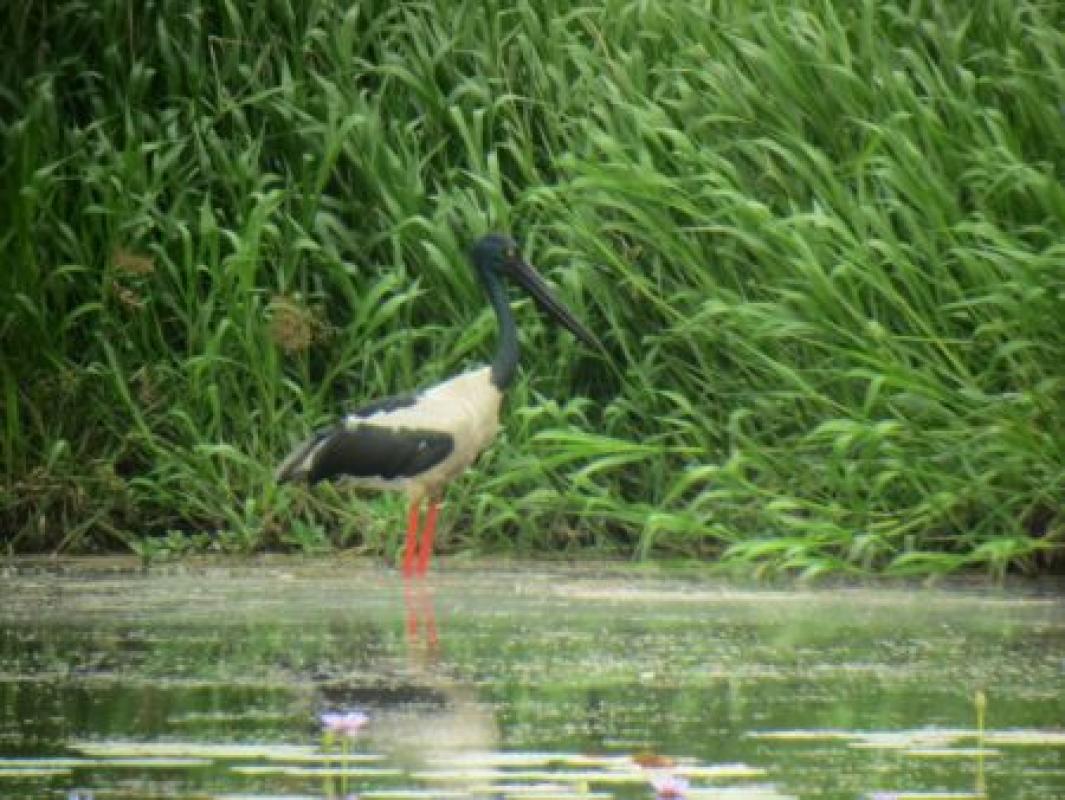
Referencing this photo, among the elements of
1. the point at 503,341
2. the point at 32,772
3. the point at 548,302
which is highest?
the point at 548,302

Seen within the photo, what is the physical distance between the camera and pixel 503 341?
11.0 meters

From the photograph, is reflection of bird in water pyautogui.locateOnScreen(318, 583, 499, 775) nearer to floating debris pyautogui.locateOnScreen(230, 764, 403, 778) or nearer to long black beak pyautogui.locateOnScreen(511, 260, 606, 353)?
floating debris pyautogui.locateOnScreen(230, 764, 403, 778)

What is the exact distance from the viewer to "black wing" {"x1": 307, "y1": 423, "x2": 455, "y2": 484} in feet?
34.8

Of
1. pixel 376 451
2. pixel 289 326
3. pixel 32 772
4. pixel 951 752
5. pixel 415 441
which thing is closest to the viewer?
pixel 32 772

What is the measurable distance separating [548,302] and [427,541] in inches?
48.9

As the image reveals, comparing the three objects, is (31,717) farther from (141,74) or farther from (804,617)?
(141,74)

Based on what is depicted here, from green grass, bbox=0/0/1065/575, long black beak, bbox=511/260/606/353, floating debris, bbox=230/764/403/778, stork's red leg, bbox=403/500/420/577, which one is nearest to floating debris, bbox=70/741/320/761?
floating debris, bbox=230/764/403/778

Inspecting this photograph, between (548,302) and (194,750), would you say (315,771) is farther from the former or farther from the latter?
(548,302)

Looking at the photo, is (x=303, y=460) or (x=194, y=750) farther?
(x=303, y=460)

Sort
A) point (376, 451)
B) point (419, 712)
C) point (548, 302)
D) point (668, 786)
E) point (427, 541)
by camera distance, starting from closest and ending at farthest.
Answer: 1. point (668, 786)
2. point (419, 712)
3. point (427, 541)
4. point (376, 451)
5. point (548, 302)

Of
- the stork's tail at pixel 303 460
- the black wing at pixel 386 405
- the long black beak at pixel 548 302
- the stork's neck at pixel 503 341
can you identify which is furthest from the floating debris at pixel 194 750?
the long black beak at pixel 548 302

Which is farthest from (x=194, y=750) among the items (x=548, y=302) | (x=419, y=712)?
(x=548, y=302)

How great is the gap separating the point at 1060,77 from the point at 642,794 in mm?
5862

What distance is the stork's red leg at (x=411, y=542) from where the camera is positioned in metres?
10.4
